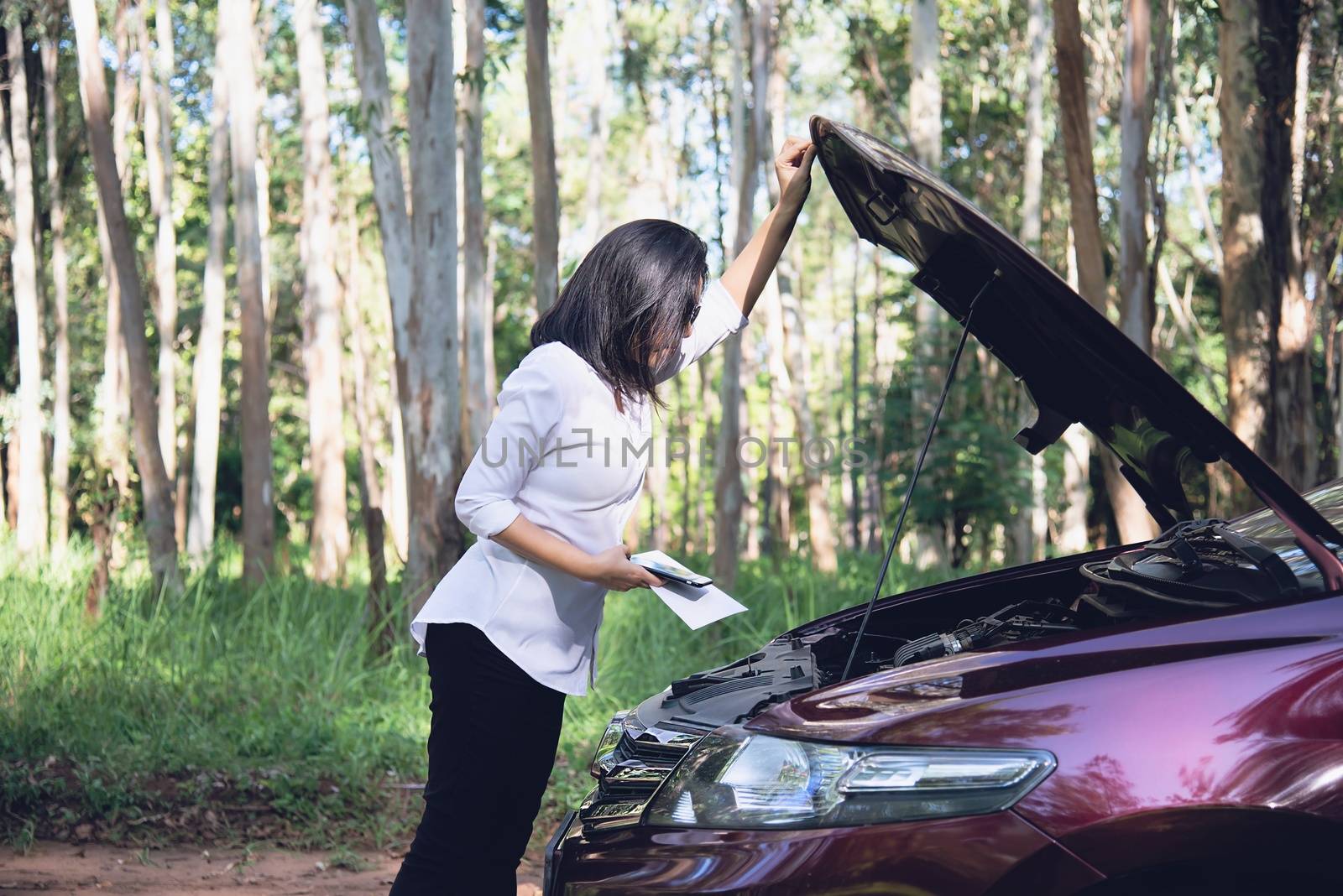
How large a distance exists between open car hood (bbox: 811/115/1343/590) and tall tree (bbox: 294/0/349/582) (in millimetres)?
12916

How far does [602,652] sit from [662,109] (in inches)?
1020

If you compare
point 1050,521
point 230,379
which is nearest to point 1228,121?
point 1050,521

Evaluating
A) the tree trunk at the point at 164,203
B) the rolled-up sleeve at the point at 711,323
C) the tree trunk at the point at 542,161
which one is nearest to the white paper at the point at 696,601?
the rolled-up sleeve at the point at 711,323

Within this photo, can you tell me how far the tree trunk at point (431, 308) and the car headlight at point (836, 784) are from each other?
532 centimetres

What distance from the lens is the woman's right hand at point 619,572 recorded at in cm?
246

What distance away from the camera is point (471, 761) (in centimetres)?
251

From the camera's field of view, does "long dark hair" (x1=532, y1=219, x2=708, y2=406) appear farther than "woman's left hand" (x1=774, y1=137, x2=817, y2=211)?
No

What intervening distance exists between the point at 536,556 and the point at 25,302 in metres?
17.7

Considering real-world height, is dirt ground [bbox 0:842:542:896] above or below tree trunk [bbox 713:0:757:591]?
below

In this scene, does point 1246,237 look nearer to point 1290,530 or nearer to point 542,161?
point 542,161

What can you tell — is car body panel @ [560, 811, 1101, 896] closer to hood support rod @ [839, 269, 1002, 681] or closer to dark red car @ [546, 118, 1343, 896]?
dark red car @ [546, 118, 1343, 896]

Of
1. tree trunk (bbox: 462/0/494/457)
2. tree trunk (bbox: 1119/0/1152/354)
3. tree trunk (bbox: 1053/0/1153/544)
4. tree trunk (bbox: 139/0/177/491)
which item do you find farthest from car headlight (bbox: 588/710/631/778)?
tree trunk (bbox: 139/0/177/491)

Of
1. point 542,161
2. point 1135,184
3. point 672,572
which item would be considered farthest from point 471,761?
point 542,161

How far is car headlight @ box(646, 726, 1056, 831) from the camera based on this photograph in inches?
70.3
